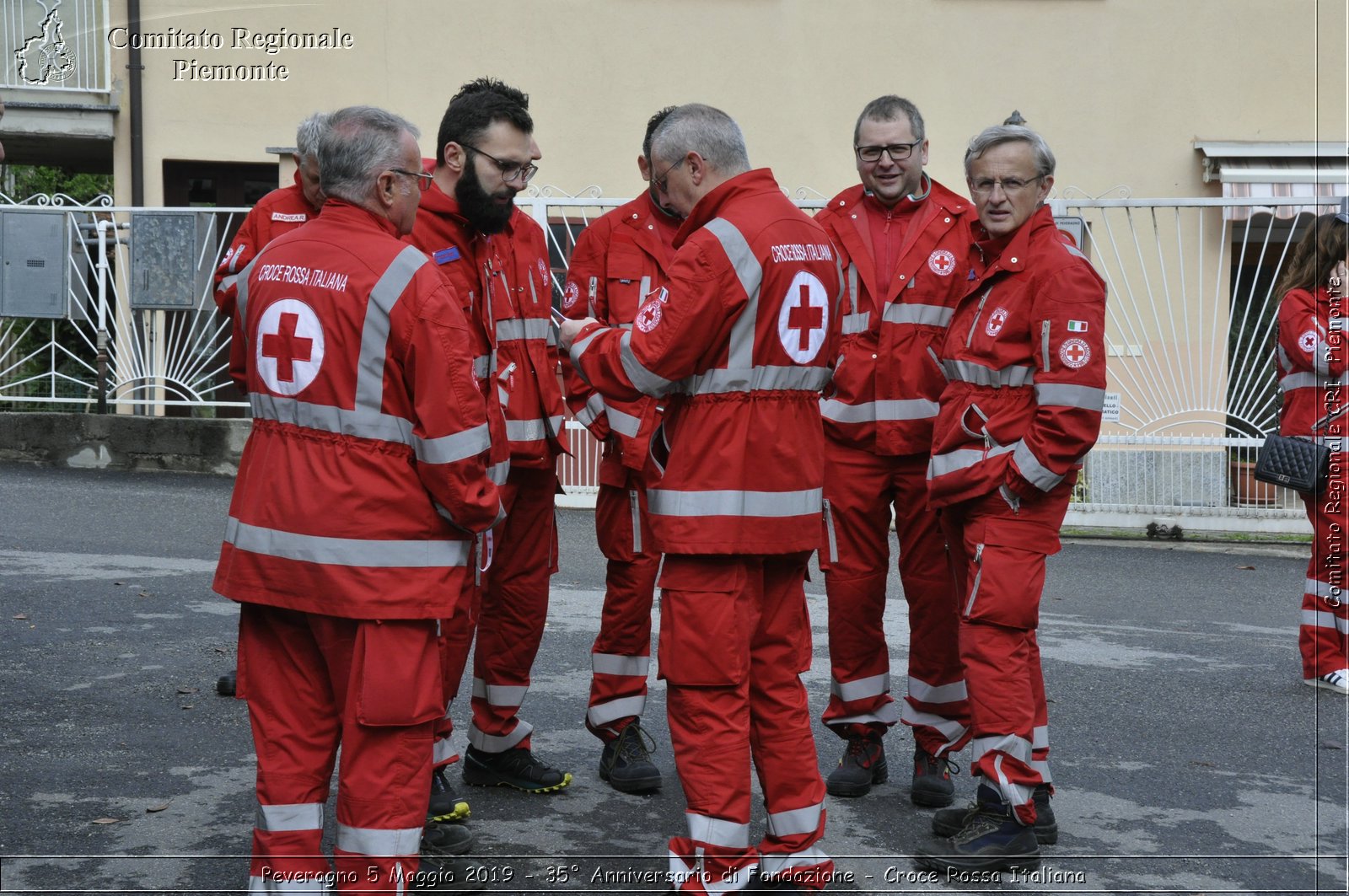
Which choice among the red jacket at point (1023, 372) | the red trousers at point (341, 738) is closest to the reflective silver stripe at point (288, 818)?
the red trousers at point (341, 738)

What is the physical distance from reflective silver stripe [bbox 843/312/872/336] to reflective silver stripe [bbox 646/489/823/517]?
3.83ft

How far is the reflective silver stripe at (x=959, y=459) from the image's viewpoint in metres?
4.17

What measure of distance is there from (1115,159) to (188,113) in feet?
32.2

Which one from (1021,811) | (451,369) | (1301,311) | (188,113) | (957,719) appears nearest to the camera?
(451,369)

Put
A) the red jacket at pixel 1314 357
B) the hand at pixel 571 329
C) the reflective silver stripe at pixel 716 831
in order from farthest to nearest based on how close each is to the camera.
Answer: the red jacket at pixel 1314 357, the hand at pixel 571 329, the reflective silver stripe at pixel 716 831

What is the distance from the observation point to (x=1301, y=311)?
6.28 metres

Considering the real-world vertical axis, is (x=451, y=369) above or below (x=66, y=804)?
above

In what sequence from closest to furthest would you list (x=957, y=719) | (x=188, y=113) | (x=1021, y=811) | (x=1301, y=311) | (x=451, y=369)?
(x=451, y=369) → (x=1021, y=811) → (x=957, y=719) → (x=1301, y=311) → (x=188, y=113)

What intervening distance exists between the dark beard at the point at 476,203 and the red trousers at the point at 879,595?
145 cm

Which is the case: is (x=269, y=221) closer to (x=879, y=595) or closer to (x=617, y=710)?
(x=617, y=710)

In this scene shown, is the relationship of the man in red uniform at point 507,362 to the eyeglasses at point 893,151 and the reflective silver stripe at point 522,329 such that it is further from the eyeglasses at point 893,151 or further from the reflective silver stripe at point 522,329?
the eyeglasses at point 893,151

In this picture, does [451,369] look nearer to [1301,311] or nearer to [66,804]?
[66,804]

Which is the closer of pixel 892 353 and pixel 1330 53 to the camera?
pixel 892 353

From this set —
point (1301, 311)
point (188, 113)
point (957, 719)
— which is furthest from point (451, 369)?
point (188, 113)
